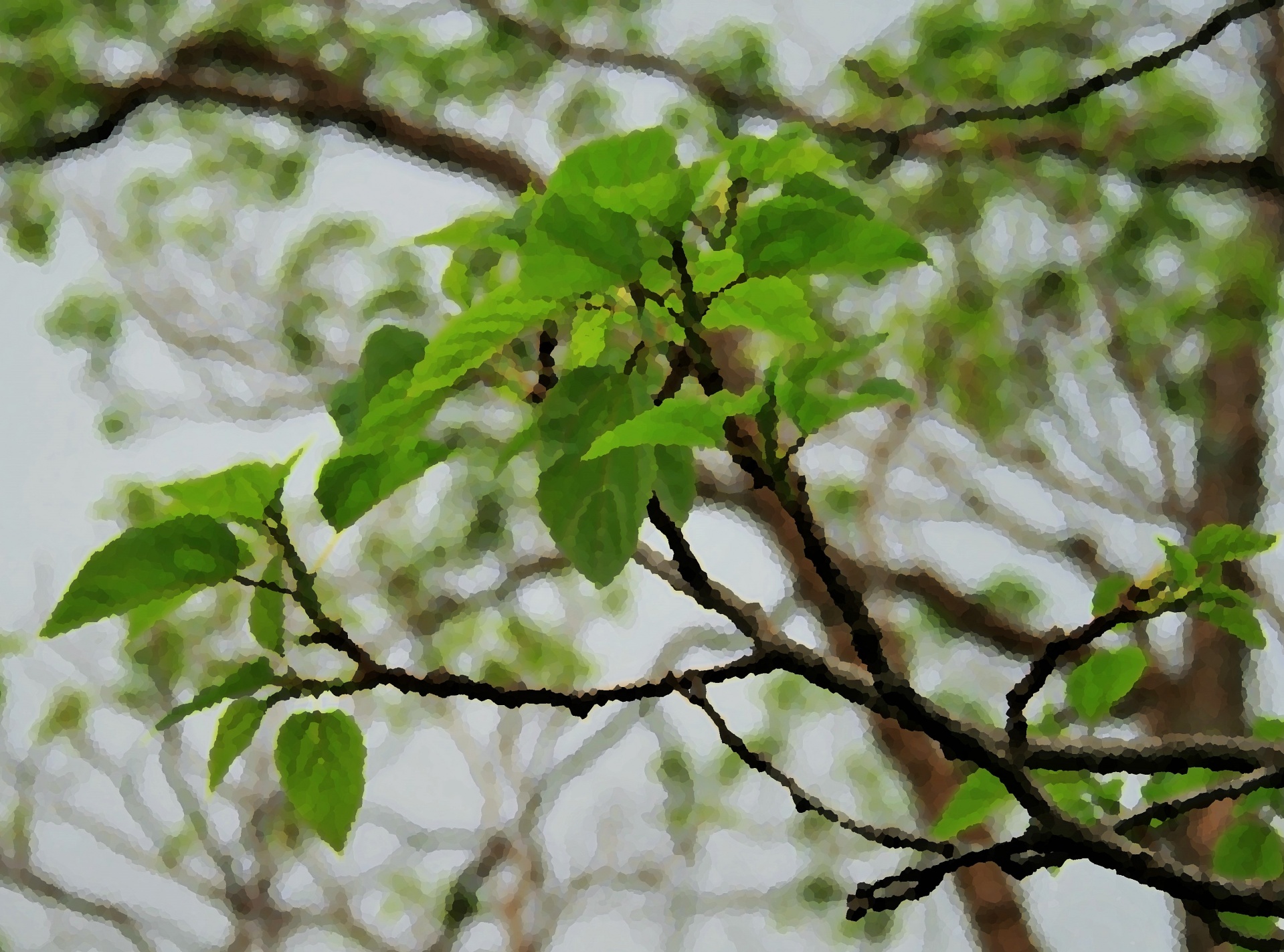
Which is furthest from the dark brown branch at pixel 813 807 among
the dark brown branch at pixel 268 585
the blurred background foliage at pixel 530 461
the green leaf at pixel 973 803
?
the blurred background foliage at pixel 530 461

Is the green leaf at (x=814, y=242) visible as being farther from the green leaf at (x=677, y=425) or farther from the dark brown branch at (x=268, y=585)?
the dark brown branch at (x=268, y=585)

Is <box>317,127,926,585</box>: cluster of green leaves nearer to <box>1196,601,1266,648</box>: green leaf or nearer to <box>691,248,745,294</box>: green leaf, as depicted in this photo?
<box>691,248,745,294</box>: green leaf

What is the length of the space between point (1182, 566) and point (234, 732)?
26 centimetres

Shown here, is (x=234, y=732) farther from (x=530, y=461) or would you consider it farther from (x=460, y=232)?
(x=530, y=461)

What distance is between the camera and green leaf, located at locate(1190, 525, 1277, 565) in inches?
9.2

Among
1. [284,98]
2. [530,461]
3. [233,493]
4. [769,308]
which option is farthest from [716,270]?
[284,98]

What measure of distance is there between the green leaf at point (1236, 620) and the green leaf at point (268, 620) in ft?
0.88

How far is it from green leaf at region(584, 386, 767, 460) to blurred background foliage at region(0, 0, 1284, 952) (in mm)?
621

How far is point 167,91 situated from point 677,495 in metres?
0.82

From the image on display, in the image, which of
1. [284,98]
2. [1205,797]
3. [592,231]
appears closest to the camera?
[592,231]

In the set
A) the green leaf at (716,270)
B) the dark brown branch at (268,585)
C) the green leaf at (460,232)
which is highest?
the green leaf at (460,232)

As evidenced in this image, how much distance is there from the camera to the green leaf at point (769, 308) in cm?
16

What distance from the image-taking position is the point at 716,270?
170 millimetres

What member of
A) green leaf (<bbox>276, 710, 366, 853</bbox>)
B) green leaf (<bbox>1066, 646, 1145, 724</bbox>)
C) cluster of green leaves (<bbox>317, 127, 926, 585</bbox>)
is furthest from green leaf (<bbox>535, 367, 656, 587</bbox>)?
green leaf (<bbox>1066, 646, 1145, 724</bbox>)
